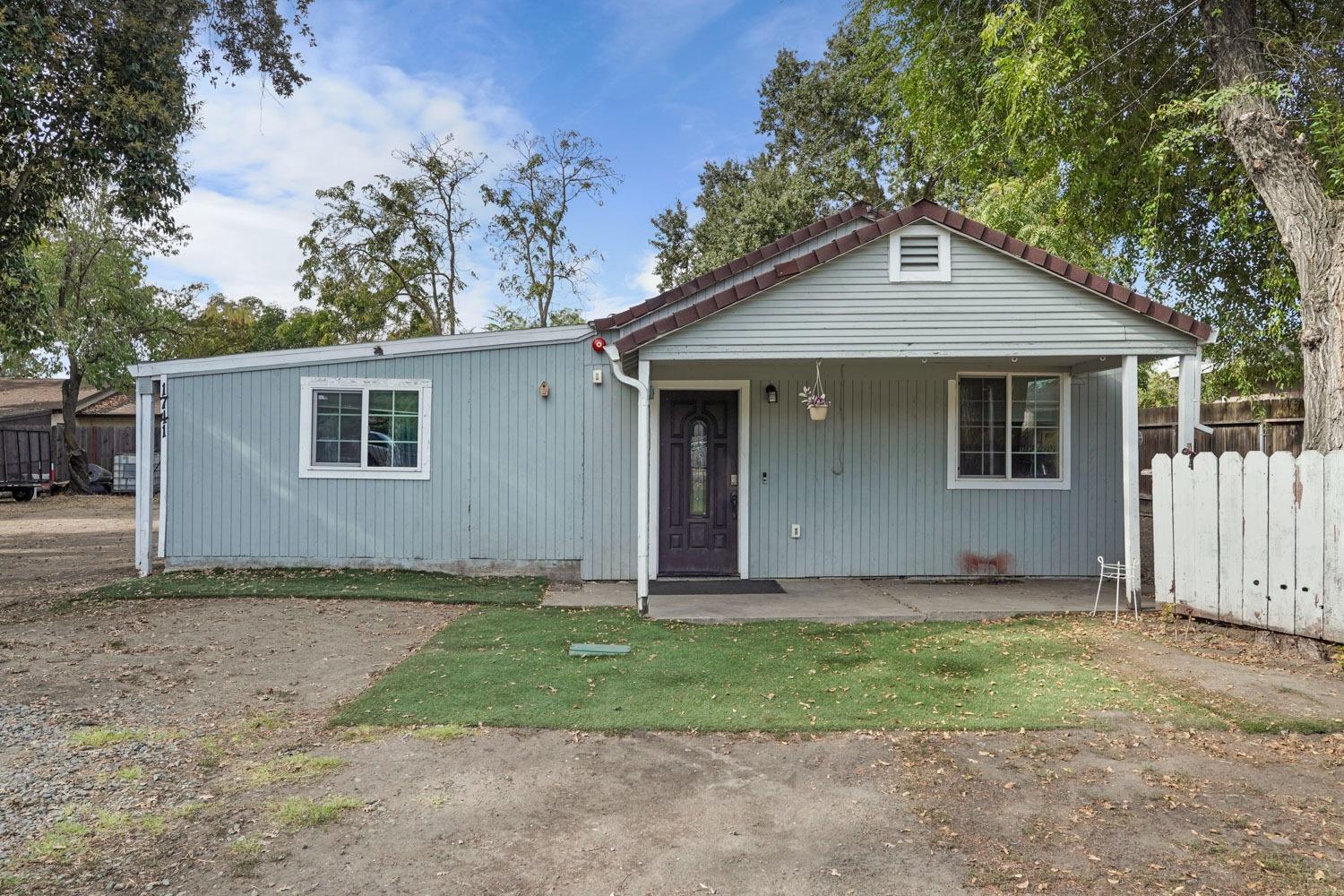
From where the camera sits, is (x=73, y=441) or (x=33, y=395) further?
(x=33, y=395)

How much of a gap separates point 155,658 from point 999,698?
5.67 metres

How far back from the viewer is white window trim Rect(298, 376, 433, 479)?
8.50m

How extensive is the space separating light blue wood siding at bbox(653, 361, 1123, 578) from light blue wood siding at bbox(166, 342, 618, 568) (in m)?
2.14

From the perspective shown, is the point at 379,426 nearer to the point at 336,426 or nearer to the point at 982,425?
the point at 336,426

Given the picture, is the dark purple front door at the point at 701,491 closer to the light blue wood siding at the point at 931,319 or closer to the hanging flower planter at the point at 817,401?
the hanging flower planter at the point at 817,401

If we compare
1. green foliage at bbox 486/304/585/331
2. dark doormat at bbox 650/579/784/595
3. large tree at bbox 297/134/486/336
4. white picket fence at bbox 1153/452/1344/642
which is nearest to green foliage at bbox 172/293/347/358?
large tree at bbox 297/134/486/336

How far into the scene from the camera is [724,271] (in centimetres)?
872

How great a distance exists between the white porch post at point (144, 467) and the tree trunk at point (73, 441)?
15.3 m

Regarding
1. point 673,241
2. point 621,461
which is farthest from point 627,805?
point 673,241

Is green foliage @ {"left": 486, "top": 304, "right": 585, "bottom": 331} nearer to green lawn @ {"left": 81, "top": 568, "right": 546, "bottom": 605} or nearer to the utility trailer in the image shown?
the utility trailer

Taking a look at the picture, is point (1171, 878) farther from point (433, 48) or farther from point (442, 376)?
point (433, 48)

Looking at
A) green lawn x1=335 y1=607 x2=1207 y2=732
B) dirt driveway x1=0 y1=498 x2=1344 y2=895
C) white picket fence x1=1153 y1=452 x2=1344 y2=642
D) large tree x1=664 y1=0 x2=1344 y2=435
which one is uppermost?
large tree x1=664 y1=0 x2=1344 y2=435

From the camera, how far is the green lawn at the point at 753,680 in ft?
14.2

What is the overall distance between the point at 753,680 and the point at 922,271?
4.23 meters
